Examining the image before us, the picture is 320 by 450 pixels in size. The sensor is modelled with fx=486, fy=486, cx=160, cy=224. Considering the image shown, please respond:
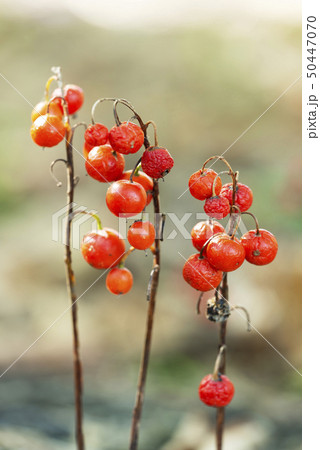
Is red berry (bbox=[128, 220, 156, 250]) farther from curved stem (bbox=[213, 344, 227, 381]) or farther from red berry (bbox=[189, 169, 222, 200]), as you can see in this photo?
curved stem (bbox=[213, 344, 227, 381])

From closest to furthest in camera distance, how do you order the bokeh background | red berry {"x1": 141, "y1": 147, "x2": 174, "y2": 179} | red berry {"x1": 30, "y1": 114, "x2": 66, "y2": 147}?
1. red berry {"x1": 141, "y1": 147, "x2": 174, "y2": 179}
2. red berry {"x1": 30, "y1": 114, "x2": 66, "y2": 147}
3. the bokeh background

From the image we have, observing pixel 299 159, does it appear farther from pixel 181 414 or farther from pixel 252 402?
pixel 181 414

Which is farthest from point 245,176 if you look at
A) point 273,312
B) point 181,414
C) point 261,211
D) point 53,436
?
point 53,436

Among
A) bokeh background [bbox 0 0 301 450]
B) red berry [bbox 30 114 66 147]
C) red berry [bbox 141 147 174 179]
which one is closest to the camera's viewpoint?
red berry [bbox 141 147 174 179]

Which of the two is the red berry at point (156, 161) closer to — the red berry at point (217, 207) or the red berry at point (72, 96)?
the red berry at point (217, 207)

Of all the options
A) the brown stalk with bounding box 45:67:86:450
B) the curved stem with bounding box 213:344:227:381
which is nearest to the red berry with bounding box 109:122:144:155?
the brown stalk with bounding box 45:67:86:450

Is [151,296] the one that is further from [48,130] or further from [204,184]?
[48,130]
